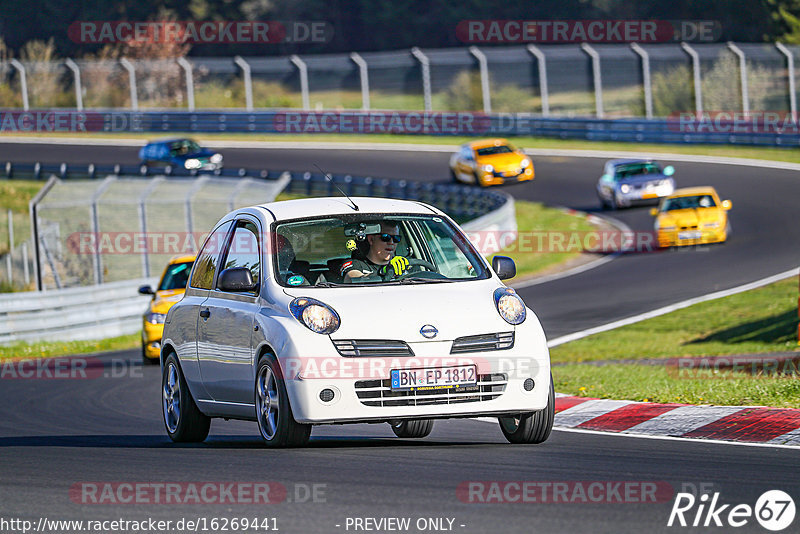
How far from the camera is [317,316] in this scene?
8.26m

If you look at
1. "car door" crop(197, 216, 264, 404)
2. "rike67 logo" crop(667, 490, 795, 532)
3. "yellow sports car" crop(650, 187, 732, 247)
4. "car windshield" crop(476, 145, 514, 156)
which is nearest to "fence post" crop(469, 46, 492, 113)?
"car windshield" crop(476, 145, 514, 156)

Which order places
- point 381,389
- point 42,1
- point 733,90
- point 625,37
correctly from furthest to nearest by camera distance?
1. point 42,1
2. point 625,37
3. point 733,90
4. point 381,389

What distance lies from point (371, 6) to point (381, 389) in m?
80.1

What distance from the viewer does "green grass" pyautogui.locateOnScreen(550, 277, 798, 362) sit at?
18719 mm

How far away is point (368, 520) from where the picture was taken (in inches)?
245

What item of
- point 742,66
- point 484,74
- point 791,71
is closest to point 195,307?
point 742,66

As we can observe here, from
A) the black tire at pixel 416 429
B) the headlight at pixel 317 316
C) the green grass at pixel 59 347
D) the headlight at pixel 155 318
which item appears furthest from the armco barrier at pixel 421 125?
the headlight at pixel 317 316

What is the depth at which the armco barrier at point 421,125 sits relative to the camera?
46594mm

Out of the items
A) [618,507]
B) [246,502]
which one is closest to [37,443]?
[246,502]

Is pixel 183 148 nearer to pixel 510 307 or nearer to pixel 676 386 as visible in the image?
pixel 676 386

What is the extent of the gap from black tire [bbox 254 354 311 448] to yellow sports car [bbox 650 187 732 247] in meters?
22.7

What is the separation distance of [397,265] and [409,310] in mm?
1017

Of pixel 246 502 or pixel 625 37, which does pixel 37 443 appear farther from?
pixel 625 37

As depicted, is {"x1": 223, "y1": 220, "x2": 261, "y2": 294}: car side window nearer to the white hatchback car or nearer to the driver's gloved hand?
the white hatchback car
